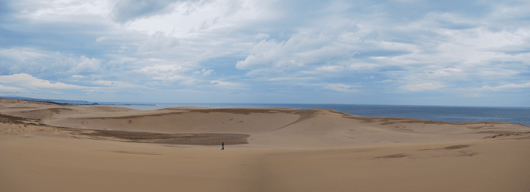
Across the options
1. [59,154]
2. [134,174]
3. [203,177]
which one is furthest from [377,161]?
[59,154]

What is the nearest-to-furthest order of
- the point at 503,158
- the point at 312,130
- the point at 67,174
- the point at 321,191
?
the point at 321,191 → the point at 67,174 → the point at 503,158 → the point at 312,130

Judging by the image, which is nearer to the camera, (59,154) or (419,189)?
(419,189)

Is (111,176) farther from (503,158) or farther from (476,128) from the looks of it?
(476,128)

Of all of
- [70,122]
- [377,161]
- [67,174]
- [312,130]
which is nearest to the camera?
[67,174]

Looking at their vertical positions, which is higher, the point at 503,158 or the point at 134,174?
the point at 503,158

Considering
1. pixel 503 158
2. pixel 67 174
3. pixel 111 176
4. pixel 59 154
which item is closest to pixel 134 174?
pixel 111 176

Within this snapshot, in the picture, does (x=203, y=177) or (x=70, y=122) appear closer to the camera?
(x=203, y=177)

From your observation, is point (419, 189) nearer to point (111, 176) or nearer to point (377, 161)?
point (377, 161)

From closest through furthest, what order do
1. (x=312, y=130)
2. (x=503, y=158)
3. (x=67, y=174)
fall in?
(x=67, y=174) < (x=503, y=158) < (x=312, y=130)

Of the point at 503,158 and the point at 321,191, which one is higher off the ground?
the point at 503,158
